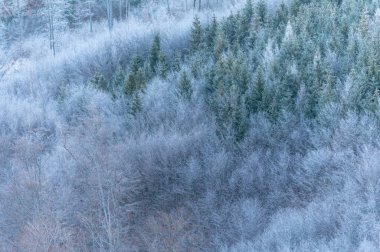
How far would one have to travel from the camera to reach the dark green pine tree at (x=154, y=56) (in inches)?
765

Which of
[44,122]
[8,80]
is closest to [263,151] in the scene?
[44,122]

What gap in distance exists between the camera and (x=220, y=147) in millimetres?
14414

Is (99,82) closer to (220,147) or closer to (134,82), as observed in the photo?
(134,82)

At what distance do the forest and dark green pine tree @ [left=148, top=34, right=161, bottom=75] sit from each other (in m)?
0.07

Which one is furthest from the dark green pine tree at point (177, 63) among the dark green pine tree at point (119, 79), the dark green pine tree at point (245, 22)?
the dark green pine tree at point (245, 22)

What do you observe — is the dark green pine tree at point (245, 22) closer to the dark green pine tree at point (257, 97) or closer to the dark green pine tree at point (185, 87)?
the dark green pine tree at point (185, 87)

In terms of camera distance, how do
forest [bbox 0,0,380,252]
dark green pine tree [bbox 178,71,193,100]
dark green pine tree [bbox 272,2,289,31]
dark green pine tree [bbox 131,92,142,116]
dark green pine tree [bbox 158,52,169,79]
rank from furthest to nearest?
dark green pine tree [bbox 272,2,289,31] → dark green pine tree [bbox 158,52,169,79] → dark green pine tree [bbox 131,92,142,116] → dark green pine tree [bbox 178,71,193,100] → forest [bbox 0,0,380,252]

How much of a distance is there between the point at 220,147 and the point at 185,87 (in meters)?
3.17

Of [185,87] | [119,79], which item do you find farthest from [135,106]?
[119,79]

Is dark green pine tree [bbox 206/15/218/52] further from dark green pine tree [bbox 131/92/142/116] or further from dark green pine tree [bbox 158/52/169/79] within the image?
dark green pine tree [bbox 131/92/142/116]

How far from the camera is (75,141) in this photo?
50.8 ft

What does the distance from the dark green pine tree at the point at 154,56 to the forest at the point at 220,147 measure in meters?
0.07

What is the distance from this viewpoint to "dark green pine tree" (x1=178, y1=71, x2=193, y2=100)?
16534 mm

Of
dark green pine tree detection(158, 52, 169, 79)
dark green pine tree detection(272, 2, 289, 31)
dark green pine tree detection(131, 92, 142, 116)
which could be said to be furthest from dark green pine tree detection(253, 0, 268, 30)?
dark green pine tree detection(131, 92, 142, 116)
